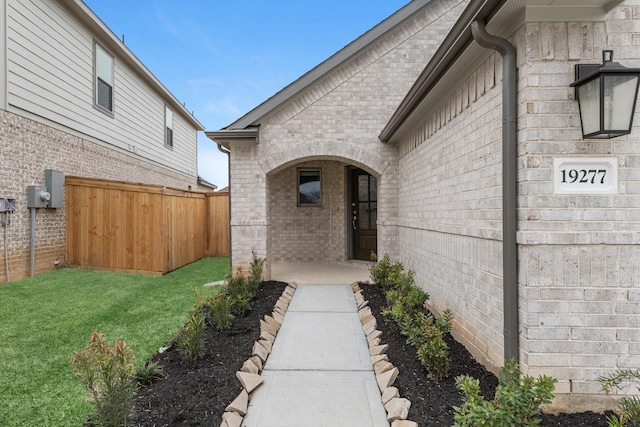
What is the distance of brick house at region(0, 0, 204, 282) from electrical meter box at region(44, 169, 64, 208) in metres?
0.10

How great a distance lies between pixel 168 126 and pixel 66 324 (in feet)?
39.4

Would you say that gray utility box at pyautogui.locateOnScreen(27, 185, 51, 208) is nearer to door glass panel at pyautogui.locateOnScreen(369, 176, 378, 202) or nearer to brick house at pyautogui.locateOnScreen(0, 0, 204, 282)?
brick house at pyautogui.locateOnScreen(0, 0, 204, 282)

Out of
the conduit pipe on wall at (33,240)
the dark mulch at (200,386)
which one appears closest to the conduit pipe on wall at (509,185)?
the dark mulch at (200,386)

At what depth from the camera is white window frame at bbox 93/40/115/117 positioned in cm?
955

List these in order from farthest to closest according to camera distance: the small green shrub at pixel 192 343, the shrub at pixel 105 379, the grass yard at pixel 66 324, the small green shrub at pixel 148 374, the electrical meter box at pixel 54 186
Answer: the electrical meter box at pixel 54 186
the small green shrub at pixel 192 343
the small green shrub at pixel 148 374
the grass yard at pixel 66 324
the shrub at pixel 105 379

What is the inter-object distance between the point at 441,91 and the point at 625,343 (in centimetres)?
289

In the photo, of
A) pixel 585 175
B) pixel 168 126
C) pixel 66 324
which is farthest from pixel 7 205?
pixel 168 126

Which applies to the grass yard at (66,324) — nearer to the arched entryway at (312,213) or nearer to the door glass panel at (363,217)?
the arched entryway at (312,213)

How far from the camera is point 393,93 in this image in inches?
276

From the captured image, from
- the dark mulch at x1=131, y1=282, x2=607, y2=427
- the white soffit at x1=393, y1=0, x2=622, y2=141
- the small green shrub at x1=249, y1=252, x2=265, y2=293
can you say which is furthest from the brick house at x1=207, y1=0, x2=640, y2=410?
the small green shrub at x1=249, y1=252, x2=265, y2=293

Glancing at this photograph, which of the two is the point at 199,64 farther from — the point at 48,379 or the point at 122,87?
the point at 48,379

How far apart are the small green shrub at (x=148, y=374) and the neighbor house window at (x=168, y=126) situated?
42.6 feet

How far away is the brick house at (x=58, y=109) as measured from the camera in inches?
266

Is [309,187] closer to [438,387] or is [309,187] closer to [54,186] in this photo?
[54,186]
